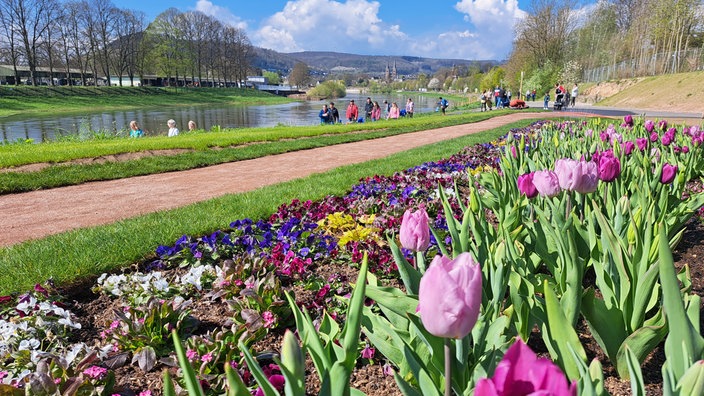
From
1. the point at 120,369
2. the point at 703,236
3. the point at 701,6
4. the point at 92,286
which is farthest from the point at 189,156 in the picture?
the point at 701,6

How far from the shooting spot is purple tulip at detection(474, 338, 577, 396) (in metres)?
0.63

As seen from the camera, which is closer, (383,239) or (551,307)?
(551,307)

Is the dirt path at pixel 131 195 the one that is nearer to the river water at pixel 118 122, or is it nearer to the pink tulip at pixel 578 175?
the pink tulip at pixel 578 175

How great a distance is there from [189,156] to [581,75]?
186 ft

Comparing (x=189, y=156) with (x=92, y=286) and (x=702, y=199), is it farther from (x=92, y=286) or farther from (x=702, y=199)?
(x=702, y=199)

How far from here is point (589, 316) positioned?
184 cm

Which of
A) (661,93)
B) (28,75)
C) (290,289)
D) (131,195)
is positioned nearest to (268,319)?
(290,289)

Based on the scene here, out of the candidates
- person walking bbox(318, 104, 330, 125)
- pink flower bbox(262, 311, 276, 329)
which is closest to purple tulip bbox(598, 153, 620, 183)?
pink flower bbox(262, 311, 276, 329)

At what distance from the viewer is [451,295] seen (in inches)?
36.9

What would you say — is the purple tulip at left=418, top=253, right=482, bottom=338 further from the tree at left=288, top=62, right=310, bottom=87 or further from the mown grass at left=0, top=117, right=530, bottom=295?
the tree at left=288, top=62, right=310, bottom=87

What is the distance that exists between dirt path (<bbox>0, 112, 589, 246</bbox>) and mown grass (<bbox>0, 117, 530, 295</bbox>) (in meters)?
0.65

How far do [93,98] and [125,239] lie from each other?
199 ft

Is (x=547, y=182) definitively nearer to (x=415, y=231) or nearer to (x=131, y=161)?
(x=415, y=231)

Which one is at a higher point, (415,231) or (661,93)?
(661,93)
